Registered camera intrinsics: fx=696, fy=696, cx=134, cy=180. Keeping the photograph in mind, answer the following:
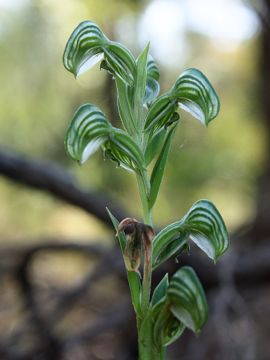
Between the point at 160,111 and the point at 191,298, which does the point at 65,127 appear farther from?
the point at 191,298

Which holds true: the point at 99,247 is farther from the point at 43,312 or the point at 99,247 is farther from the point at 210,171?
the point at 210,171

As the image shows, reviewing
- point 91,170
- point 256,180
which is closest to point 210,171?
point 256,180

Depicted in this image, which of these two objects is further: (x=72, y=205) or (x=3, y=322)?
(x=3, y=322)

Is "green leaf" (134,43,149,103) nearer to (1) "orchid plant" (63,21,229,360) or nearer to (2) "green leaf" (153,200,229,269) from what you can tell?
(1) "orchid plant" (63,21,229,360)

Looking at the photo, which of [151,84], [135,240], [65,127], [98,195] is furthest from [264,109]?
[135,240]

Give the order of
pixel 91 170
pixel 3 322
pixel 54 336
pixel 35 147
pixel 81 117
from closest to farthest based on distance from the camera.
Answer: pixel 81 117 < pixel 54 336 < pixel 3 322 < pixel 91 170 < pixel 35 147

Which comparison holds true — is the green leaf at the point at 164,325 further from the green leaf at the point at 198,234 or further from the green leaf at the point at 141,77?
the green leaf at the point at 141,77
